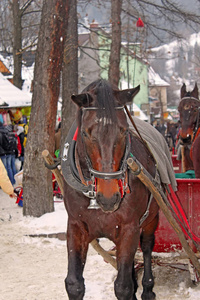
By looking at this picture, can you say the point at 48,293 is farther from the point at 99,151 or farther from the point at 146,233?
the point at 99,151

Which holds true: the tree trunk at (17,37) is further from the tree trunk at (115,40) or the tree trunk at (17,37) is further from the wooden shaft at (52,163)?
the wooden shaft at (52,163)

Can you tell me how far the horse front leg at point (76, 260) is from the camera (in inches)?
142

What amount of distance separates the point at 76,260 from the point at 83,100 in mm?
1340

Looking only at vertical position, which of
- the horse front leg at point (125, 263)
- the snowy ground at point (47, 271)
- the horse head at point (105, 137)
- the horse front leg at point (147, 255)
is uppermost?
the horse head at point (105, 137)

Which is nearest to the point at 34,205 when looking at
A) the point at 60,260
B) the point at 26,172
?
the point at 26,172

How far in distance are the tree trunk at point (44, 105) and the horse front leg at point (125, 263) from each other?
461 cm

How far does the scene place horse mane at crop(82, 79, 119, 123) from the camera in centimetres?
316

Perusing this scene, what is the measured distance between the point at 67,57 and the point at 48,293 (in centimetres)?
816

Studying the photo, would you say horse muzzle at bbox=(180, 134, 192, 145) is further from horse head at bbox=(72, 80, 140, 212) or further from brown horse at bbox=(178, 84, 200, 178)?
horse head at bbox=(72, 80, 140, 212)

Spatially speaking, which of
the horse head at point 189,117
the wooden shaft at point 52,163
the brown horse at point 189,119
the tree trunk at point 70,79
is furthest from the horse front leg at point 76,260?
the tree trunk at point 70,79

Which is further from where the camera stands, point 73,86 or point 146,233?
point 73,86

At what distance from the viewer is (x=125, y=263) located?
362 cm

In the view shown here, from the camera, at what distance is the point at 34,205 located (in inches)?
323

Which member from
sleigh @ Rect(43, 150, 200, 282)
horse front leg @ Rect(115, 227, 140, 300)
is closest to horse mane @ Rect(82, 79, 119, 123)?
horse front leg @ Rect(115, 227, 140, 300)
